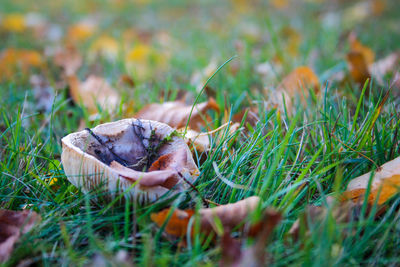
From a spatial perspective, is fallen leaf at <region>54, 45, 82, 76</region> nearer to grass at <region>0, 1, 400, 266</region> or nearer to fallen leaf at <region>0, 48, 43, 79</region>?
fallen leaf at <region>0, 48, 43, 79</region>

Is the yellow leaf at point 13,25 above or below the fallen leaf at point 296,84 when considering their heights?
above

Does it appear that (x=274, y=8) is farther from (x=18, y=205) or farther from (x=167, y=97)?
(x=18, y=205)

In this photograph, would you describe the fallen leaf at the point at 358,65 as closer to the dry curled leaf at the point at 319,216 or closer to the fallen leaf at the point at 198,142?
the fallen leaf at the point at 198,142

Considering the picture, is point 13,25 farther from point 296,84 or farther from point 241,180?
point 241,180

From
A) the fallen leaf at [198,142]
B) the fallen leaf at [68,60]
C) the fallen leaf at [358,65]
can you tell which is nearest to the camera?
the fallen leaf at [198,142]

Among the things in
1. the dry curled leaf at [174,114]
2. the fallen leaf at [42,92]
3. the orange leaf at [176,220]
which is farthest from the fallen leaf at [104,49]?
the orange leaf at [176,220]

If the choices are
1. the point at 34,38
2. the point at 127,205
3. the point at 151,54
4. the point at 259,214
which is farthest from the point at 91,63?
the point at 259,214
